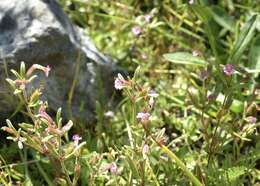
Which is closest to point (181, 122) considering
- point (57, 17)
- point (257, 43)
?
point (257, 43)

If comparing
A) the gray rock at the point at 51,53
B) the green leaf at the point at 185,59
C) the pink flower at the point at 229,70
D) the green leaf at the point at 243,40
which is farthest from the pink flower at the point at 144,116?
the green leaf at the point at 185,59

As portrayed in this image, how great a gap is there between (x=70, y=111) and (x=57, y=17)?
410mm

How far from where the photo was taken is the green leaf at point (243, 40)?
2436 mm

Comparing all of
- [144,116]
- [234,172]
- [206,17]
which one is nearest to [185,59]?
[206,17]

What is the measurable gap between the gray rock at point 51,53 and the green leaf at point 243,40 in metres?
0.60

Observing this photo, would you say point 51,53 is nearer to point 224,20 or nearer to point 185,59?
point 185,59

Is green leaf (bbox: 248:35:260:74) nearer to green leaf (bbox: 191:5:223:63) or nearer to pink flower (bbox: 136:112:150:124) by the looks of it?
green leaf (bbox: 191:5:223:63)

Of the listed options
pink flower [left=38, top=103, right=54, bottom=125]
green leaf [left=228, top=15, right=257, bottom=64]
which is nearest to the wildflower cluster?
pink flower [left=38, top=103, right=54, bottom=125]

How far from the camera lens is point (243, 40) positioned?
2469 millimetres

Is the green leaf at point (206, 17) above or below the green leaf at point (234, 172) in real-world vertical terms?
above

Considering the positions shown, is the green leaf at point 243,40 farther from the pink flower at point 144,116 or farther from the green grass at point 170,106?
the pink flower at point 144,116

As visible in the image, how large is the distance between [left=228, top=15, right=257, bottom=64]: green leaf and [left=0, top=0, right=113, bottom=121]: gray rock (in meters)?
0.60

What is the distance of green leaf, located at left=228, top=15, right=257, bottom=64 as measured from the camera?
244 cm

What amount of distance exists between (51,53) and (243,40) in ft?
2.64
